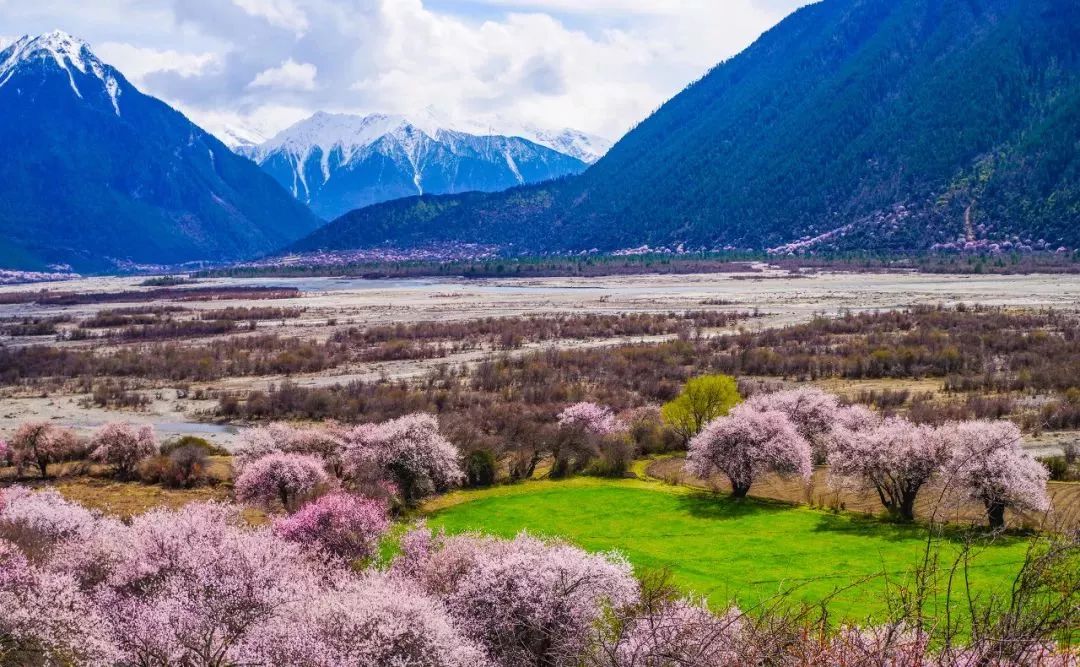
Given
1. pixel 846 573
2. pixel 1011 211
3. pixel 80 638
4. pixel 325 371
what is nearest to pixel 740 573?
pixel 846 573

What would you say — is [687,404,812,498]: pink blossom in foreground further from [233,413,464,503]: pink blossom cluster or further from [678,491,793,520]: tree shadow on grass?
[233,413,464,503]: pink blossom cluster

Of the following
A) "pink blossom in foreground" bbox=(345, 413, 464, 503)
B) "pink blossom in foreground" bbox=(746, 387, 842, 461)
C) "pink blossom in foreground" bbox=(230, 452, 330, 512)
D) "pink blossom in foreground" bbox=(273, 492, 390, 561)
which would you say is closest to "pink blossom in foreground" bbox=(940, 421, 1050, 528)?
"pink blossom in foreground" bbox=(746, 387, 842, 461)

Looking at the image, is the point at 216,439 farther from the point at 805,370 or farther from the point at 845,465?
the point at 805,370

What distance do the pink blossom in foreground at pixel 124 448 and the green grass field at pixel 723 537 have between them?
15.8m

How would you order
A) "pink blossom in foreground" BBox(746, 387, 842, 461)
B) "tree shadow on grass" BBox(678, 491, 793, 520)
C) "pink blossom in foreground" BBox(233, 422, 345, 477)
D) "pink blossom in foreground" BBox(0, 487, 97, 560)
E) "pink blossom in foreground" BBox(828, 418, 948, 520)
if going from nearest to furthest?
"pink blossom in foreground" BBox(0, 487, 97, 560)
"pink blossom in foreground" BBox(828, 418, 948, 520)
"tree shadow on grass" BBox(678, 491, 793, 520)
"pink blossom in foreground" BBox(233, 422, 345, 477)
"pink blossom in foreground" BBox(746, 387, 842, 461)

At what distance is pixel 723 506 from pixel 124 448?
27.0 m

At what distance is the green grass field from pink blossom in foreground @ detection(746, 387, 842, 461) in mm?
6897

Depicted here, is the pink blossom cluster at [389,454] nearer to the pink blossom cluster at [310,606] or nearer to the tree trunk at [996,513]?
the pink blossom cluster at [310,606]

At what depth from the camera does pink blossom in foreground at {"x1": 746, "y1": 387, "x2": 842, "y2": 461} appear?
38594mm

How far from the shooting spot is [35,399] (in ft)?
200

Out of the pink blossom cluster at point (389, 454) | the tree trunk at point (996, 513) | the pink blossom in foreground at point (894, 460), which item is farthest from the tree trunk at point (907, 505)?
the pink blossom cluster at point (389, 454)

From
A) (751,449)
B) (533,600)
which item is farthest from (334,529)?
(751,449)

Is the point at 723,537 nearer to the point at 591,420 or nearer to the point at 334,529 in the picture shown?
the point at 334,529

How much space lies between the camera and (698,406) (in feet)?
138
